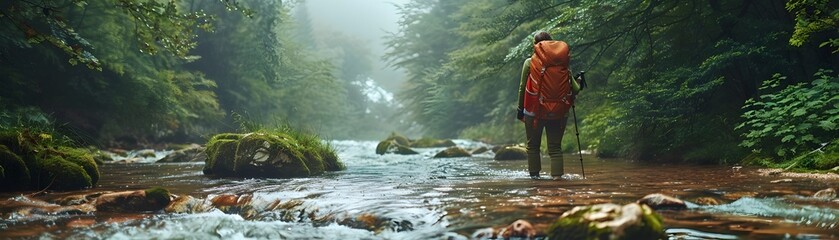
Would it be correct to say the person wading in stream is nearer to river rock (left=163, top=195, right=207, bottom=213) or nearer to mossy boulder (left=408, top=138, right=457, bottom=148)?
river rock (left=163, top=195, right=207, bottom=213)

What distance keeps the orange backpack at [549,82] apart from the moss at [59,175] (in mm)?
5472

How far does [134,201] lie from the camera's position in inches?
225

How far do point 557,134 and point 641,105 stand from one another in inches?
101

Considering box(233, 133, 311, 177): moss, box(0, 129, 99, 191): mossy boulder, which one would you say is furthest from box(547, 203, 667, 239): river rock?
box(233, 133, 311, 177): moss

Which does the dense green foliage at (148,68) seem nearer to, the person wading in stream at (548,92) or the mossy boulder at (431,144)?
the person wading in stream at (548,92)

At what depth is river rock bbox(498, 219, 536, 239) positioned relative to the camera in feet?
12.2

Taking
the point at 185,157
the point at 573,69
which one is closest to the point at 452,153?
the point at 573,69

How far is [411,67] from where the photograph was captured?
42.7 meters

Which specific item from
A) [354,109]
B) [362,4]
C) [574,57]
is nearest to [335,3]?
[362,4]

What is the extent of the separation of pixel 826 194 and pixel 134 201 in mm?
6094

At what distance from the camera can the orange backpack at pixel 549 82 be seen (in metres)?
6.92

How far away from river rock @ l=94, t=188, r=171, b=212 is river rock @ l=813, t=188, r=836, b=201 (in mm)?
5773

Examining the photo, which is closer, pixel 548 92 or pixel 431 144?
pixel 548 92

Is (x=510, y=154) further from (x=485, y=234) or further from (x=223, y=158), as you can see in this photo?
(x=485, y=234)
